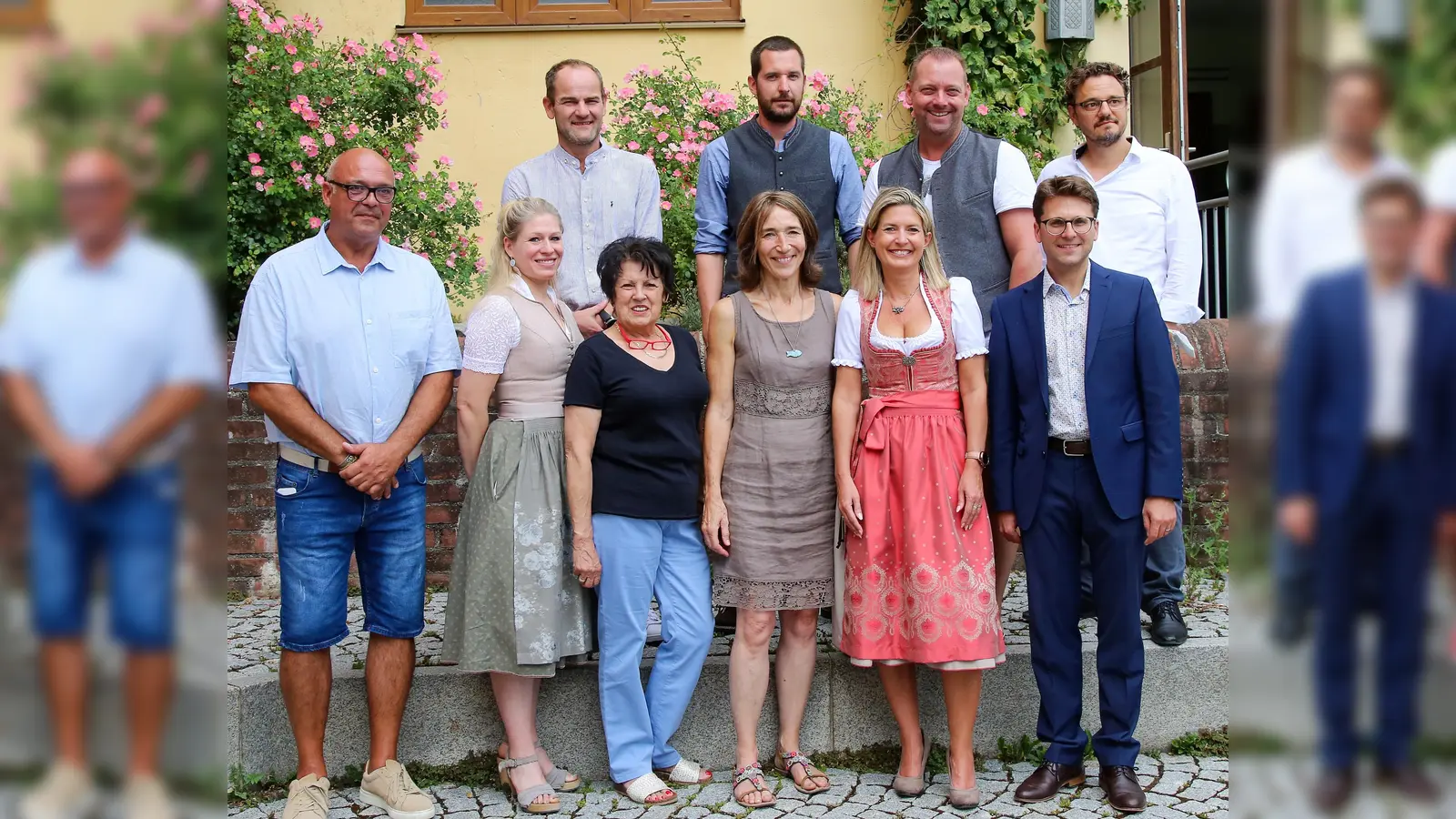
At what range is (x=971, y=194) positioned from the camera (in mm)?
4375

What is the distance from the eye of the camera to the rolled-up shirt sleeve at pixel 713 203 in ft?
14.9

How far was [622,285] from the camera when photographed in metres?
4.00

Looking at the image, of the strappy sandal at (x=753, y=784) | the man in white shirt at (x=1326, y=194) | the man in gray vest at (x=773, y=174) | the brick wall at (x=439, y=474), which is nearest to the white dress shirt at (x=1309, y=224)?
the man in white shirt at (x=1326, y=194)

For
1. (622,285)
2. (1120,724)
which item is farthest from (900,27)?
(1120,724)

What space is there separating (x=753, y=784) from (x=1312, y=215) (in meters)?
3.62

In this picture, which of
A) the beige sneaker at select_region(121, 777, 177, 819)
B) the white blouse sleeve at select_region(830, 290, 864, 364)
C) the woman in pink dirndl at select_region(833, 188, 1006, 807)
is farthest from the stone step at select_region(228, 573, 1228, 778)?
the beige sneaker at select_region(121, 777, 177, 819)

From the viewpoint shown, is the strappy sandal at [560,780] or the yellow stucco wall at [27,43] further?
the strappy sandal at [560,780]

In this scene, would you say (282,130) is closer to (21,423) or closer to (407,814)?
(407,814)

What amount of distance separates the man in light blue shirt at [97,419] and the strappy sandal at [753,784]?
3539 mm

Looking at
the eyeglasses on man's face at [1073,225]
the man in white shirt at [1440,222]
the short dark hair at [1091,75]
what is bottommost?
the man in white shirt at [1440,222]

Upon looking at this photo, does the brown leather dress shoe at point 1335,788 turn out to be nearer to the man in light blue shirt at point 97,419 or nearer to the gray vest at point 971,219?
the man in light blue shirt at point 97,419

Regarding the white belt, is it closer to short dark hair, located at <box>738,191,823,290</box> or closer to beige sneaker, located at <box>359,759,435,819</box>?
beige sneaker, located at <box>359,759,435,819</box>

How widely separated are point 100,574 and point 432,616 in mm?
4695

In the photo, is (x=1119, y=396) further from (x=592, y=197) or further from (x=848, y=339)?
(x=592, y=197)
